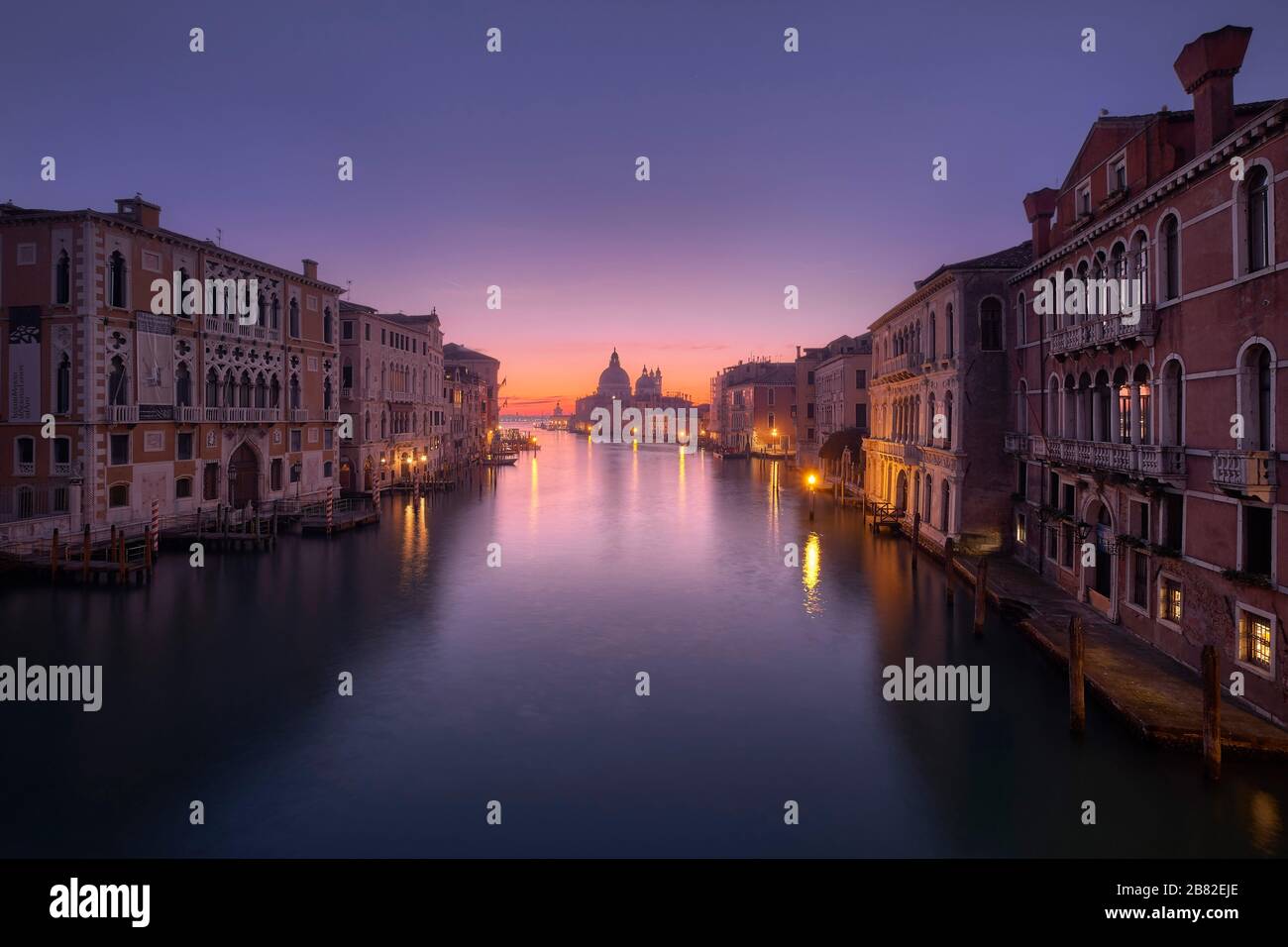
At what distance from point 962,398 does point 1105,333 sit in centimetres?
880

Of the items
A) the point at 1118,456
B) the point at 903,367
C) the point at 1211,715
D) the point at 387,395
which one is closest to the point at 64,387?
the point at 387,395

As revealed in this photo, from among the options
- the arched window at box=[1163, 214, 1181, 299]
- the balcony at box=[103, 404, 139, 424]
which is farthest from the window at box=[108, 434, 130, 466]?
the arched window at box=[1163, 214, 1181, 299]

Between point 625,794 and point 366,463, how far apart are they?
39.7 metres

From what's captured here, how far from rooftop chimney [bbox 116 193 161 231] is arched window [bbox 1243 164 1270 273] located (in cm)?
3124

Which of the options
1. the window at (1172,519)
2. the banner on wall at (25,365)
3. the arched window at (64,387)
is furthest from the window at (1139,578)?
the banner on wall at (25,365)

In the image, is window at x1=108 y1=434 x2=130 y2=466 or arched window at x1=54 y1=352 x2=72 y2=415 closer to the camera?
arched window at x1=54 y1=352 x2=72 y2=415

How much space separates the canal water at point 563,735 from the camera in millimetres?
10000

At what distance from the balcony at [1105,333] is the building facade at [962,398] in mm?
5110

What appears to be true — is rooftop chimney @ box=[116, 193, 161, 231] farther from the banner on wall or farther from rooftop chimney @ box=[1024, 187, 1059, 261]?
rooftop chimney @ box=[1024, 187, 1059, 261]

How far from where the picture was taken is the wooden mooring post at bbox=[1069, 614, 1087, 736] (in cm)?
1256

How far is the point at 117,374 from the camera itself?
87.4ft

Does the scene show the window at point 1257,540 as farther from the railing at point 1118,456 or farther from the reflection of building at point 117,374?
the reflection of building at point 117,374

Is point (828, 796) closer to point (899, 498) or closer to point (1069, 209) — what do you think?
point (1069, 209)
